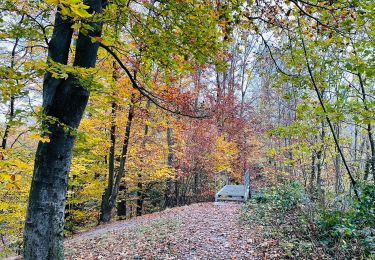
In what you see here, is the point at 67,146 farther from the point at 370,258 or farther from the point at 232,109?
the point at 232,109

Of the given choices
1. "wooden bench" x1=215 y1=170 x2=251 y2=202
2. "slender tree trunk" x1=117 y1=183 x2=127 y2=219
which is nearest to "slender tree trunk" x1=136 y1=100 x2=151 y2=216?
"slender tree trunk" x1=117 y1=183 x2=127 y2=219

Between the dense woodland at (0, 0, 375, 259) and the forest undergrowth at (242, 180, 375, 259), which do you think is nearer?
the dense woodland at (0, 0, 375, 259)

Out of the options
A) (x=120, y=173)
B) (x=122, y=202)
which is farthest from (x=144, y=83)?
(x=122, y=202)

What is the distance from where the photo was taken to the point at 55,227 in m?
3.47

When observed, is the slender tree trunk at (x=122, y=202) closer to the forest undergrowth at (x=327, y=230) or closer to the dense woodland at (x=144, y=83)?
the dense woodland at (x=144, y=83)

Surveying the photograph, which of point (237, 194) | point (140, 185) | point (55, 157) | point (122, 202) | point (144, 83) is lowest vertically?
point (122, 202)

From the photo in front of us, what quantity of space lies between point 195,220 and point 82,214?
7607mm

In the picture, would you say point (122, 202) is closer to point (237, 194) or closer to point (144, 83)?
point (237, 194)

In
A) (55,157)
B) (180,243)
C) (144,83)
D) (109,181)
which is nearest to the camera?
(55,157)

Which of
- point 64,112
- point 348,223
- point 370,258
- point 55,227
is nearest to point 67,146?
point 64,112

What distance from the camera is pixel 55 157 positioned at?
346 centimetres

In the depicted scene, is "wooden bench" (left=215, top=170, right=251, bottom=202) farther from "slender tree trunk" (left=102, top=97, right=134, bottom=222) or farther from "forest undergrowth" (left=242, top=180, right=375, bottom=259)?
"forest undergrowth" (left=242, top=180, right=375, bottom=259)

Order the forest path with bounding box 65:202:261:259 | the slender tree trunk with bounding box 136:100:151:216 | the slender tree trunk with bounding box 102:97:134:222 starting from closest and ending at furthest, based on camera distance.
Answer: the forest path with bounding box 65:202:261:259
the slender tree trunk with bounding box 102:97:134:222
the slender tree trunk with bounding box 136:100:151:216

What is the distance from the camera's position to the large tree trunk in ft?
11.1
